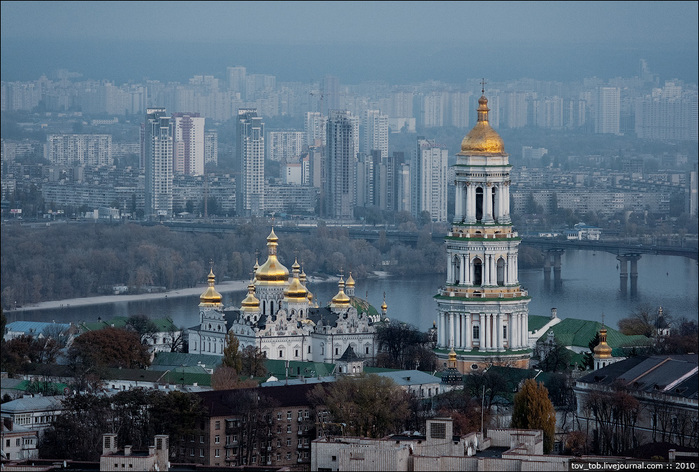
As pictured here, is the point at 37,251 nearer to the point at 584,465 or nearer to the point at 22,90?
the point at 22,90

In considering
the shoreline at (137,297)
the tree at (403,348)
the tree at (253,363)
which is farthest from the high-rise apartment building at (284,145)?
the tree at (253,363)

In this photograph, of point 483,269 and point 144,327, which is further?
point 144,327

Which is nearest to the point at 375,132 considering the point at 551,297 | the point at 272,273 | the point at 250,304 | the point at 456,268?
the point at 551,297

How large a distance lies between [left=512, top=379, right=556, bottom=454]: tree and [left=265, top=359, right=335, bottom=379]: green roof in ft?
16.7

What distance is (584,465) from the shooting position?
32.0 ft

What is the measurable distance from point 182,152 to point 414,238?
1757 centimetres

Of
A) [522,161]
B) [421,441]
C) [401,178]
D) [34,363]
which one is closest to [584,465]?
[421,441]

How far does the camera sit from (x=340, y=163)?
5747 centimetres

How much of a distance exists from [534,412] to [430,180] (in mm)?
42716

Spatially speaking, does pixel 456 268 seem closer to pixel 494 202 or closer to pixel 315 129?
pixel 494 202

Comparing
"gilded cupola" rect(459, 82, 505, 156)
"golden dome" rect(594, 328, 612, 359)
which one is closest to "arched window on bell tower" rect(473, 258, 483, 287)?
"gilded cupola" rect(459, 82, 505, 156)

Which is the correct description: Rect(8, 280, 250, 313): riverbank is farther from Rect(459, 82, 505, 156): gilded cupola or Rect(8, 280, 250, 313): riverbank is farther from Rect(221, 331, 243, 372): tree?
Rect(459, 82, 505, 156): gilded cupola

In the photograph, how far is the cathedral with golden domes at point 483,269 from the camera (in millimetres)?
19547

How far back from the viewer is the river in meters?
28.6
